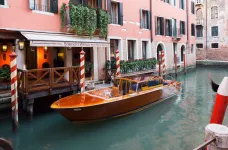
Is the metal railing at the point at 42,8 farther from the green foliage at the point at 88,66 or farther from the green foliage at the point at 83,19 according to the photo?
the green foliage at the point at 88,66

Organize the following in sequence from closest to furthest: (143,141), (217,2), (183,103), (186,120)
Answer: (143,141) → (186,120) → (183,103) → (217,2)

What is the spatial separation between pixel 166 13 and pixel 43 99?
1222 cm

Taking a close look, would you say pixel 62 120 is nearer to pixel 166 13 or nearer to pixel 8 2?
pixel 8 2

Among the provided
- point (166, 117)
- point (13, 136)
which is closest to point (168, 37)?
point (166, 117)

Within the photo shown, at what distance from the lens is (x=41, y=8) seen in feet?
28.6

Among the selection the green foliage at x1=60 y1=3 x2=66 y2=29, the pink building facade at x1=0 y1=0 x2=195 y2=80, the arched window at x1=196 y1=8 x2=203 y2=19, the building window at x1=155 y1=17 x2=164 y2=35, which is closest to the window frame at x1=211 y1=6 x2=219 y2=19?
the arched window at x1=196 y1=8 x2=203 y2=19

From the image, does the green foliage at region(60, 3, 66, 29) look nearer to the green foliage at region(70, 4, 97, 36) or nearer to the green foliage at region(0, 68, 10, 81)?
the green foliage at region(70, 4, 97, 36)

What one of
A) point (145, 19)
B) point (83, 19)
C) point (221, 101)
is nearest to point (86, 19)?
point (83, 19)

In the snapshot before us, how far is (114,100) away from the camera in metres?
6.89

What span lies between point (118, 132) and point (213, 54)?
25714mm

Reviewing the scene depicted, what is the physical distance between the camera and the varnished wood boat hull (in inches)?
247

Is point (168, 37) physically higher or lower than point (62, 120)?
higher

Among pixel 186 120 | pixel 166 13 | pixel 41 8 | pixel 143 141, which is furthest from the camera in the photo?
pixel 166 13

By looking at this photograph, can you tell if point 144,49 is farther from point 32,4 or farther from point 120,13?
point 32,4
